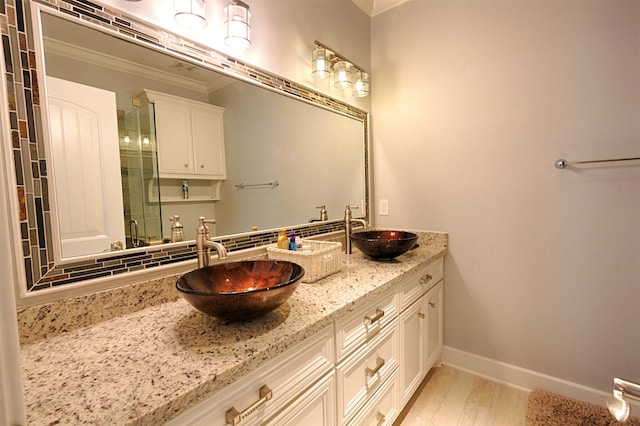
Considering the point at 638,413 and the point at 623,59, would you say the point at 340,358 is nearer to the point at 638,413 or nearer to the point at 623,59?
the point at 638,413

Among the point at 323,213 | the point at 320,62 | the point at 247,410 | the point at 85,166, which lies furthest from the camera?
the point at 323,213

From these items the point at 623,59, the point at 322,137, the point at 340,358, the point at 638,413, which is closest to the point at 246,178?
the point at 322,137

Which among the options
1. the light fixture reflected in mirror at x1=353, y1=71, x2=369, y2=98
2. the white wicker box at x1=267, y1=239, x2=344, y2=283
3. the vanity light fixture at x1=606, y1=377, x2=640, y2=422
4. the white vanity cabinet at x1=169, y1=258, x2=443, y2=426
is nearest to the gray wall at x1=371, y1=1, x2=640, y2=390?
the light fixture reflected in mirror at x1=353, y1=71, x2=369, y2=98

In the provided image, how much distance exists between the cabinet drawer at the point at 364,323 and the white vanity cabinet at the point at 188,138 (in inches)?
31.6

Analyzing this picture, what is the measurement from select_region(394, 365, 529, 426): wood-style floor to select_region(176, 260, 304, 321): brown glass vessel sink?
1106 mm

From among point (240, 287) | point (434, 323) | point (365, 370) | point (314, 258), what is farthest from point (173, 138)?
point (434, 323)

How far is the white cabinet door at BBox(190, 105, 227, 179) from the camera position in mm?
1193

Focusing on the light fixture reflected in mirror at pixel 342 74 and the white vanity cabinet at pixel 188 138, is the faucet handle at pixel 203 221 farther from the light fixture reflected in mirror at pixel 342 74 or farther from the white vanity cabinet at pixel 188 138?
the light fixture reflected in mirror at pixel 342 74

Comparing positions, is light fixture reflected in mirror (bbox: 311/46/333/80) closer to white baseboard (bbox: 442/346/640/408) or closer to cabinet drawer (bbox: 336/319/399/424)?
cabinet drawer (bbox: 336/319/399/424)

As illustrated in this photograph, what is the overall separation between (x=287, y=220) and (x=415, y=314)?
844 millimetres

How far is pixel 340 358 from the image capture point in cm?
102

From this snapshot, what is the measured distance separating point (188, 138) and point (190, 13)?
431 millimetres

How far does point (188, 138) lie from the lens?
1167mm

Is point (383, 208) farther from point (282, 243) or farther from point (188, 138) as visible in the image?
point (188, 138)
